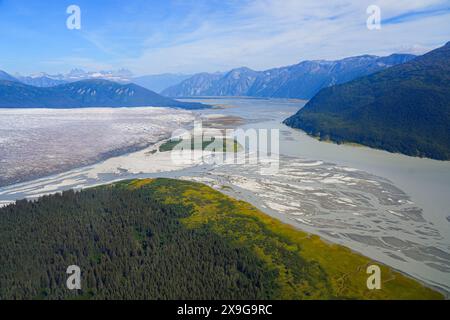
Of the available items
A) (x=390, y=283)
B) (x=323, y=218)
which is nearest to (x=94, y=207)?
(x=323, y=218)

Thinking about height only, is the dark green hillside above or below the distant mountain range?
below

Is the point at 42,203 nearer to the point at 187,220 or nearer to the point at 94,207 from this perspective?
the point at 94,207

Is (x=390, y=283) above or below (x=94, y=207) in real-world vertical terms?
below

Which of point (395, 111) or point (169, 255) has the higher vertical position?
point (395, 111)

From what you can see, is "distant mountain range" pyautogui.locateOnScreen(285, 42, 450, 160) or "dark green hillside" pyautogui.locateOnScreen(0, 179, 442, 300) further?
"distant mountain range" pyautogui.locateOnScreen(285, 42, 450, 160)

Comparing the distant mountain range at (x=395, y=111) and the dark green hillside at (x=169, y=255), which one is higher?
the distant mountain range at (x=395, y=111)
